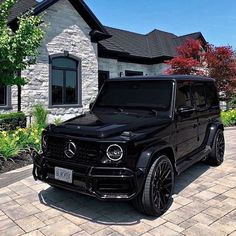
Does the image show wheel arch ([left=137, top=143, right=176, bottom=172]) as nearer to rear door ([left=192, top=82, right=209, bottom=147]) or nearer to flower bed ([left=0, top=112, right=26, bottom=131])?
rear door ([left=192, top=82, right=209, bottom=147])

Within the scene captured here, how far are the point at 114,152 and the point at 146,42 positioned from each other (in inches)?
814

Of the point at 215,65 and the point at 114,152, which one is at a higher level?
the point at 215,65

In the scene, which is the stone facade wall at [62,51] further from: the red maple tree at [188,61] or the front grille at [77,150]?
the front grille at [77,150]

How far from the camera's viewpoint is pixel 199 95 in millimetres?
6465

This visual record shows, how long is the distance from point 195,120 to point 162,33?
20.9m

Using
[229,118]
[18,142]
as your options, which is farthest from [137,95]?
[229,118]

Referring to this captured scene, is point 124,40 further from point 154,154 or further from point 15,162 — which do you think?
point 154,154

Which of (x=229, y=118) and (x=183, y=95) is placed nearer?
(x=183, y=95)

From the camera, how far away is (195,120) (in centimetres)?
598

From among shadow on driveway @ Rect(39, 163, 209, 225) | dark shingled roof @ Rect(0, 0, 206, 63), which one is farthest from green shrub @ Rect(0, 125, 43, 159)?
dark shingled roof @ Rect(0, 0, 206, 63)

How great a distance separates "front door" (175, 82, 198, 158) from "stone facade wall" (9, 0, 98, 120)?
897cm

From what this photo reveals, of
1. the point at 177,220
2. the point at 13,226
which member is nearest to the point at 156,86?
the point at 177,220

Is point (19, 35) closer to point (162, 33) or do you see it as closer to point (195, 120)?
point (195, 120)

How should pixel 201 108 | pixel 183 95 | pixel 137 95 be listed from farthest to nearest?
pixel 201 108 < pixel 183 95 < pixel 137 95
